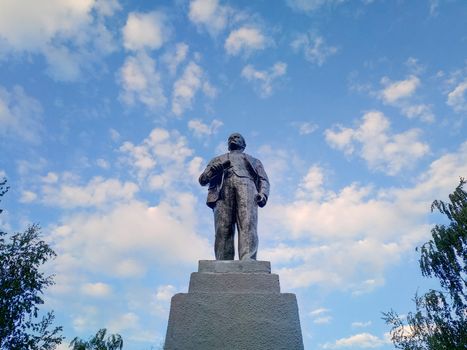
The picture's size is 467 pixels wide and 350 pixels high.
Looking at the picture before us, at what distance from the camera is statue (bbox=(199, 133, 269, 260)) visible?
20.0ft

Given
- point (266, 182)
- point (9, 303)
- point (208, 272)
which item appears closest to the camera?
point (208, 272)

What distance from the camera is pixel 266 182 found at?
22.3 feet

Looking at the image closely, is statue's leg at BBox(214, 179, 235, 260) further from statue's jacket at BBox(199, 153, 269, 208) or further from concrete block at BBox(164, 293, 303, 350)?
concrete block at BBox(164, 293, 303, 350)

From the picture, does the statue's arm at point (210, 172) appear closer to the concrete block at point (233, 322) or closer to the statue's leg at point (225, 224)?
the statue's leg at point (225, 224)

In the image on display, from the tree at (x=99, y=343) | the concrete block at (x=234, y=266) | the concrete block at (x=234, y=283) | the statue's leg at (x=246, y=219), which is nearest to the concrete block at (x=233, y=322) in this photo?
the concrete block at (x=234, y=283)

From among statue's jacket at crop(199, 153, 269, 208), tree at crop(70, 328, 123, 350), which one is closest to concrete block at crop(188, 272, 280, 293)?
statue's jacket at crop(199, 153, 269, 208)

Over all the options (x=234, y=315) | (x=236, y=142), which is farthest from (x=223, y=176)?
(x=234, y=315)

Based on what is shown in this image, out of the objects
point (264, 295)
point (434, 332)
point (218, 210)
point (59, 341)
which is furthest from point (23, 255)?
point (434, 332)

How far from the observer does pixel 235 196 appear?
6.43 m

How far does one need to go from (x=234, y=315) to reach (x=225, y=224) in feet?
5.46

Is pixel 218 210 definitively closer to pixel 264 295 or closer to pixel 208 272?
pixel 208 272

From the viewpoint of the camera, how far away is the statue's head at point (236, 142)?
7131 millimetres

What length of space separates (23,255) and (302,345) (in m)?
17.6

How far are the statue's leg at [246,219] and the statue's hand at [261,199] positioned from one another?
8cm
